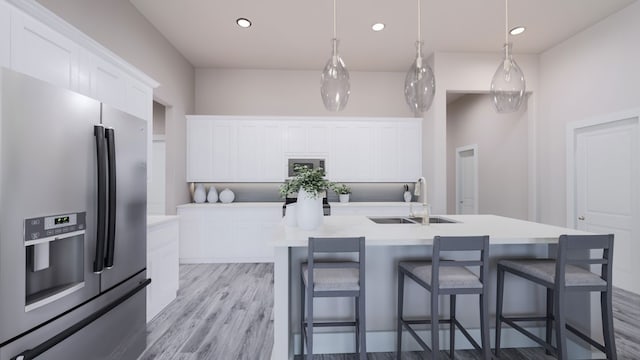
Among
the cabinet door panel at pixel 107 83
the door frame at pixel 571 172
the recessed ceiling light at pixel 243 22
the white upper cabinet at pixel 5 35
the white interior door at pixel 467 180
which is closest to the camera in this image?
the white upper cabinet at pixel 5 35

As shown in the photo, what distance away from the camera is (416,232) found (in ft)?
6.74

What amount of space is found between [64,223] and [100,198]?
0.78 ft

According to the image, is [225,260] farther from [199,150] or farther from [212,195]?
[199,150]

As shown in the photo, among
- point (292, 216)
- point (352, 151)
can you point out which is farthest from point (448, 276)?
point (352, 151)

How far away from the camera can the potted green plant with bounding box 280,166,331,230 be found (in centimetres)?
209

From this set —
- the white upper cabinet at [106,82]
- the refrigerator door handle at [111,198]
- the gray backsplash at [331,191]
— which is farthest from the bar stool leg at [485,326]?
the gray backsplash at [331,191]

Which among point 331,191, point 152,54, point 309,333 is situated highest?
point 152,54

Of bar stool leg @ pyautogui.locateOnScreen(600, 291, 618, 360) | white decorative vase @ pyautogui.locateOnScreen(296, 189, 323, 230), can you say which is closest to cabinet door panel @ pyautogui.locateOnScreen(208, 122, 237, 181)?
white decorative vase @ pyautogui.locateOnScreen(296, 189, 323, 230)

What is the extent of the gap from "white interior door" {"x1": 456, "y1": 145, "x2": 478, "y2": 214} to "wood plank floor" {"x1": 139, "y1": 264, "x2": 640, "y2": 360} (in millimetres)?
2839

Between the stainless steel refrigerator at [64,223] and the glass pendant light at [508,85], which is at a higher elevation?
the glass pendant light at [508,85]

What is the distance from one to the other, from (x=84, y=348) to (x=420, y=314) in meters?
2.16

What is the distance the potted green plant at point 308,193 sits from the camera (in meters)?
2.09

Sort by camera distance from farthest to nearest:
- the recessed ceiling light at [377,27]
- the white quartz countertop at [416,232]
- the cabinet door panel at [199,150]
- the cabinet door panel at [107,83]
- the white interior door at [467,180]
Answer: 1. the white interior door at [467,180]
2. the cabinet door panel at [199,150]
3. the recessed ceiling light at [377,27]
4. the cabinet door panel at [107,83]
5. the white quartz countertop at [416,232]

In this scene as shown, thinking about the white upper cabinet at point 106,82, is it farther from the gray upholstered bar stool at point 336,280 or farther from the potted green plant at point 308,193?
the gray upholstered bar stool at point 336,280
